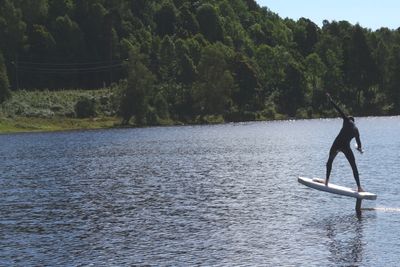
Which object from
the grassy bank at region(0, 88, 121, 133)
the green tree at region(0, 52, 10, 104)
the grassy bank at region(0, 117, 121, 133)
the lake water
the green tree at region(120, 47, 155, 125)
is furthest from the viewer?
the green tree at region(0, 52, 10, 104)

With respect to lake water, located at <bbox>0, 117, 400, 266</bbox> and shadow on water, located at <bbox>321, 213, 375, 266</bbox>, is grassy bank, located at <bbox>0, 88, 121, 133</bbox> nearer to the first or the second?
lake water, located at <bbox>0, 117, 400, 266</bbox>

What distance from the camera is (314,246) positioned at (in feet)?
92.3

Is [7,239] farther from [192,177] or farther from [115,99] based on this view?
[115,99]

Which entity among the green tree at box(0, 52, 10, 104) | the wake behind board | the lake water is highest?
the green tree at box(0, 52, 10, 104)

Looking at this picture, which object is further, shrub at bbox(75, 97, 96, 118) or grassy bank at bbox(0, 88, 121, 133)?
shrub at bbox(75, 97, 96, 118)

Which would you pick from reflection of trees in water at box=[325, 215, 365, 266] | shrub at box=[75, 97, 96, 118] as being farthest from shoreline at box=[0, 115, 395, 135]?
reflection of trees in water at box=[325, 215, 365, 266]

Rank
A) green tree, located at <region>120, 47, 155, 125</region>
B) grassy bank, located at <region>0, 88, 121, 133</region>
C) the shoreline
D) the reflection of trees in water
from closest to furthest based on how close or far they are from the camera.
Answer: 1. the reflection of trees in water
2. the shoreline
3. grassy bank, located at <region>0, 88, 121, 133</region>
4. green tree, located at <region>120, 47, 155, 125</region>

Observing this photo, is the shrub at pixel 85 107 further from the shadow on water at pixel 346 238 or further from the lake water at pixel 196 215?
the shadow on water at pixel 346 238

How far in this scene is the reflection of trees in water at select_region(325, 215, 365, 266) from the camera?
84.2ft

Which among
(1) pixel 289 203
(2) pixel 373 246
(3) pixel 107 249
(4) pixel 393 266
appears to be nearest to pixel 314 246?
(2) pixel 373 246

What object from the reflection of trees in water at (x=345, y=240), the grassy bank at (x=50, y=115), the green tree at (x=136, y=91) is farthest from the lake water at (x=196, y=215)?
the green tree at (x=136, y=91)

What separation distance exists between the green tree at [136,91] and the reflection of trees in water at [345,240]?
150142 millimetres

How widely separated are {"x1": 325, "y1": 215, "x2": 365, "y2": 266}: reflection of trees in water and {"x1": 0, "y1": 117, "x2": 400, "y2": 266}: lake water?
5cm

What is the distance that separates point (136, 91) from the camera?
181625 millimetres
